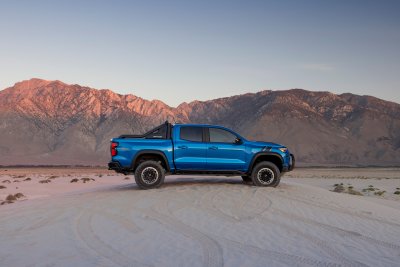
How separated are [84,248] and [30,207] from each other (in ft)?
16.1

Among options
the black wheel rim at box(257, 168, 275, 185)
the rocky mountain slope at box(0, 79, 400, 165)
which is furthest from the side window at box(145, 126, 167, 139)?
the rocky mountain slope at box(0, 79, 400, 165)

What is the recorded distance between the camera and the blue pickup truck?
1330 cm

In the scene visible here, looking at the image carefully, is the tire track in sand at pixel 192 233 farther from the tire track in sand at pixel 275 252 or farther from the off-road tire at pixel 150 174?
the off-road tire at pixel 150 174

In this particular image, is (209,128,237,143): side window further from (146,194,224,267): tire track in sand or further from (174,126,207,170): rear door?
(146,194,224,267): tire track in sand

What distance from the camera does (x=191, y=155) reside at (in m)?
13.4

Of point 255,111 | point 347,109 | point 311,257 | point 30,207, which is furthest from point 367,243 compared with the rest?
point 347,109

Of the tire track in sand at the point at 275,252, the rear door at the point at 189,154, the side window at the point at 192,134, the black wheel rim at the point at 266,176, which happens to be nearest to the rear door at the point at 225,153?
the rear door at the point at 189,154

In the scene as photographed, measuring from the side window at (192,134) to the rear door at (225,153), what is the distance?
32cm

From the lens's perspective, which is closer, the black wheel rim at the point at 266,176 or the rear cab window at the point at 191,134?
the rear cab window at the point at 191,134

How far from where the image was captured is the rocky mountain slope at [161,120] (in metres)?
122

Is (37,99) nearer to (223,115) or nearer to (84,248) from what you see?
(223,115)

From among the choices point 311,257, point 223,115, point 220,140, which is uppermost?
point 223,115

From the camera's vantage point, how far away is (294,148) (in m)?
124

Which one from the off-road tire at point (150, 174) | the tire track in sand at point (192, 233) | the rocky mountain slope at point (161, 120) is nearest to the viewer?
the tire track in sand at point (192, 233)
